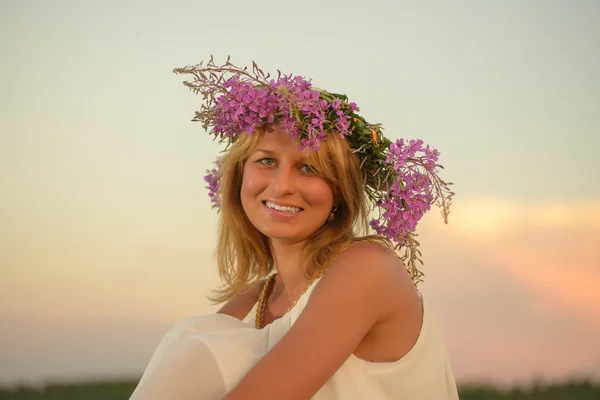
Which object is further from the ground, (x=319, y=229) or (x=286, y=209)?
(x=286, y=209)

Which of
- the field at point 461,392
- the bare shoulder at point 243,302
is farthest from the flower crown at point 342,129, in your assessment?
the field at point 461,392

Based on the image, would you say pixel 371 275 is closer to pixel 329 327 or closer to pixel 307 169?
pixel 329 327

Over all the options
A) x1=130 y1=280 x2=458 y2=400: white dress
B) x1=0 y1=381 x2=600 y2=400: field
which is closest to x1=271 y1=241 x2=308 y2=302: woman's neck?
x1=130 y1=280 x2=458 y2=400: white dress

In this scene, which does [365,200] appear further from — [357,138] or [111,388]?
[111,388]

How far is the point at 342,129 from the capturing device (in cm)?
373

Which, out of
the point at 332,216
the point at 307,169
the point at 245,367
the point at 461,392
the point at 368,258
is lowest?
the point at 461,392

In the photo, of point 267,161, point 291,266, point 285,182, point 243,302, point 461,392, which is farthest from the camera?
point 461,392

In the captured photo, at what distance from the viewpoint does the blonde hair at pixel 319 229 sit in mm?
3768

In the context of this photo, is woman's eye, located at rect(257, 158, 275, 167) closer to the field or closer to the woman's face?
the woman's face

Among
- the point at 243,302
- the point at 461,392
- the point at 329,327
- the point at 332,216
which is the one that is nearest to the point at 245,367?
the point at 329,327

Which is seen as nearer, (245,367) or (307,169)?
(245,367)

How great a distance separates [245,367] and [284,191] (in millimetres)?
948

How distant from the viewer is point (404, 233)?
12.8ft

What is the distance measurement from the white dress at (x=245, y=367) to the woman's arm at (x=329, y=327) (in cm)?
17
